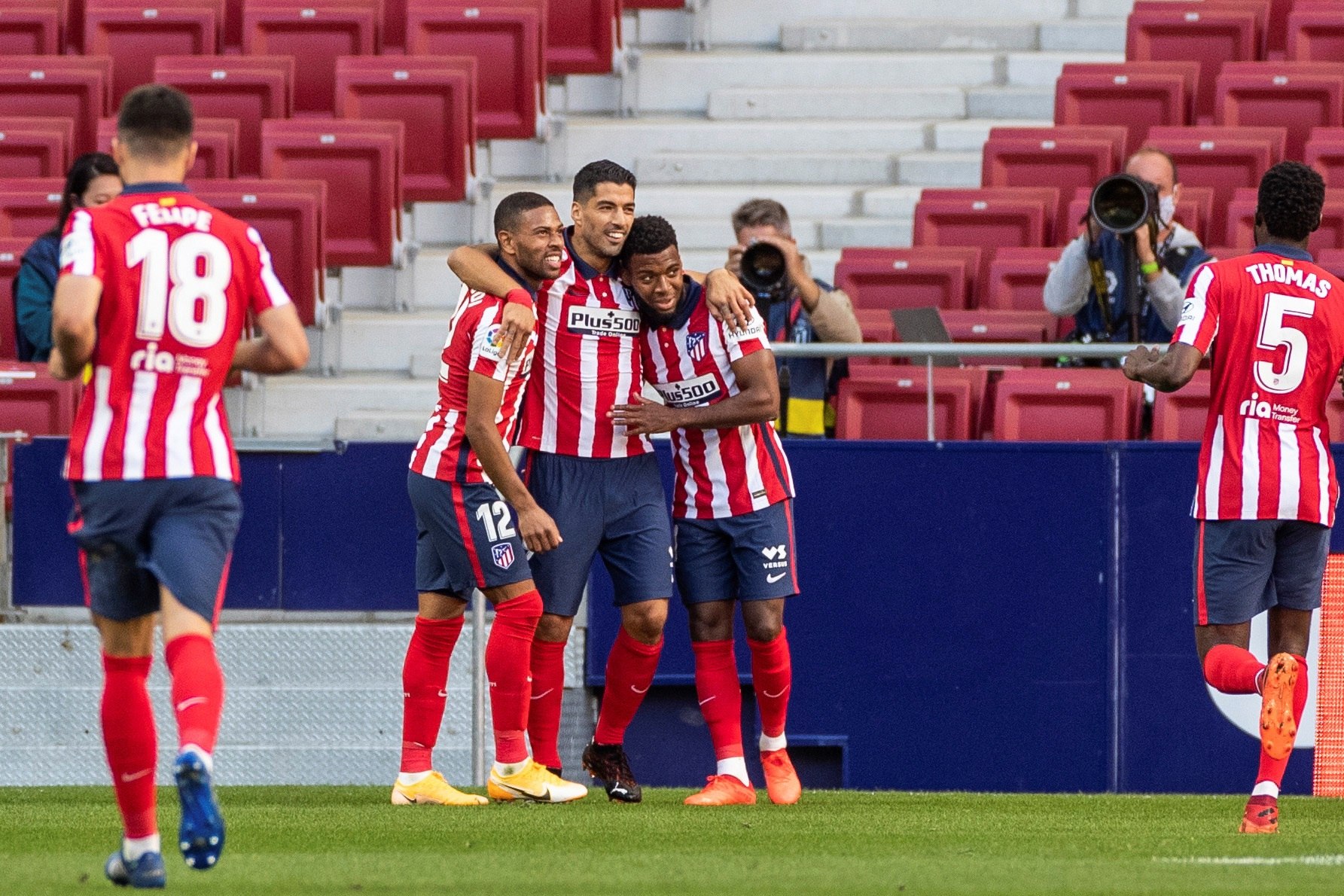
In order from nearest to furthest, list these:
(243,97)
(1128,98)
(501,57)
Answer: (1128,98) < (243,97) < (501,57)

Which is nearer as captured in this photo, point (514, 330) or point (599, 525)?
point (514, 330)

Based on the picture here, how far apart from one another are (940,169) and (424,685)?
19.0ft

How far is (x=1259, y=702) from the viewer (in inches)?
317

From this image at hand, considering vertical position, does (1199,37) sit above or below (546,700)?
above

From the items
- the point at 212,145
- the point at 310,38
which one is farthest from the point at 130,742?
the point at 310,38

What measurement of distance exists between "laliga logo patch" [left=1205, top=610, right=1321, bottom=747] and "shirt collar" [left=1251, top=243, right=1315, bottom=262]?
232 cm

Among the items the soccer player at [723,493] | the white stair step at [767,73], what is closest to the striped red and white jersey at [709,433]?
the soccer player at [723,493]

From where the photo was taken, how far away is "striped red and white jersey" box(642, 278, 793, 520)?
6.77 metres

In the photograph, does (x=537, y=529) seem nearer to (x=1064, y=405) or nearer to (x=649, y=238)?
(x=649, y=238)

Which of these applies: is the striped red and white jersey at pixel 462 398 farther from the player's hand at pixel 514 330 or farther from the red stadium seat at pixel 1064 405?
the red stadium seat at pixel 1064 405

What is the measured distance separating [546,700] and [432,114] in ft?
15.9

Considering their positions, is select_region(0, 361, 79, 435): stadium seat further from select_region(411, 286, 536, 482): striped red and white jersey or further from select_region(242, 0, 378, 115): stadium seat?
select_region(242, 0, 378, 115): stadium seat

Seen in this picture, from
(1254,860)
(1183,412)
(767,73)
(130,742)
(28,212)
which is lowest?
(1254,860)

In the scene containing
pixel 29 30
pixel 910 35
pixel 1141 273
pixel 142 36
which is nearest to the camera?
pixel 1141 273
